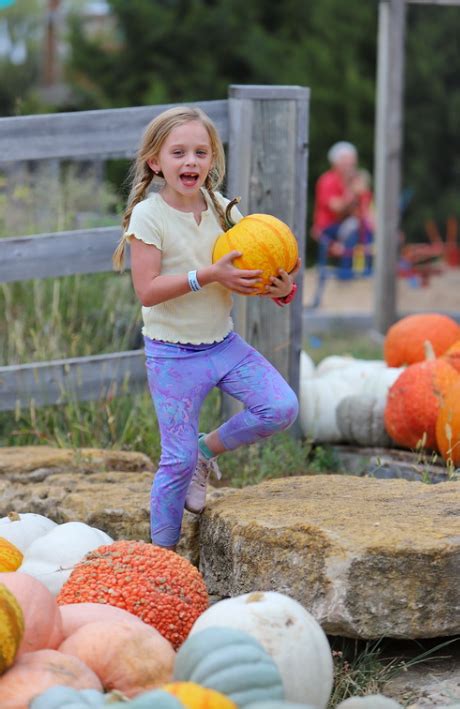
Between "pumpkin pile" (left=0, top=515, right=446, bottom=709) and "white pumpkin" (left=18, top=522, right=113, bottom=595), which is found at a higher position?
"pumpkin pile" (left=0, top=515, right=446, bottom=709)

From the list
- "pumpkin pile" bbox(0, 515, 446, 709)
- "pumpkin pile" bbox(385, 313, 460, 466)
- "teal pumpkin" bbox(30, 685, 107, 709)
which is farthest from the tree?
"teal pumpkin" bbox(30, 685, 107, 709)

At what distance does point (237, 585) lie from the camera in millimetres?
3596

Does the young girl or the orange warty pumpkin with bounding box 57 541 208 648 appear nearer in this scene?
the orange warty pumpkin with bounding box 57 541 208 648

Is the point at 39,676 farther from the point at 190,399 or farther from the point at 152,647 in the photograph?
the point at 190,399

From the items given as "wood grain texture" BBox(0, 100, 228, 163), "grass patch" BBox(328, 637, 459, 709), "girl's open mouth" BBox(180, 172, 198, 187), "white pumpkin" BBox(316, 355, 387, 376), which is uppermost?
"wood grain texture" BBox(0, 100, 228, 163)

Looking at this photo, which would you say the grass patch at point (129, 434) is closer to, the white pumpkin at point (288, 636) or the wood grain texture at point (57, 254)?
the wood grain texture at point (57, 254)

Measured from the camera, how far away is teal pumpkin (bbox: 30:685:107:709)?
2.51 meters

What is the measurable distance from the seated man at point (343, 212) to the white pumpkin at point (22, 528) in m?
8.96

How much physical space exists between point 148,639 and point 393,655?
3.16 ft

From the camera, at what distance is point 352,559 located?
3270 millimetres

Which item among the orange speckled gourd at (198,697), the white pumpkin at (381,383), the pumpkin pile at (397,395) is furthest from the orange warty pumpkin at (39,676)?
the white pumpkin at (381,383)

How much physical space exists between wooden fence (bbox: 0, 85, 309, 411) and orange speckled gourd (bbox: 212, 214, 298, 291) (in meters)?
1.56

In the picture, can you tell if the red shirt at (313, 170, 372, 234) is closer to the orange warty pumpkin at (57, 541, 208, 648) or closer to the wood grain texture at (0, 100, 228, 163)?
the wood grain texture at (0, 100, 228, 163)

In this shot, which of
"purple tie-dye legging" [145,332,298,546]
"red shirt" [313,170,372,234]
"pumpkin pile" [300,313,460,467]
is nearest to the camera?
"purple tie-dye legging" [145,332,298,546]
